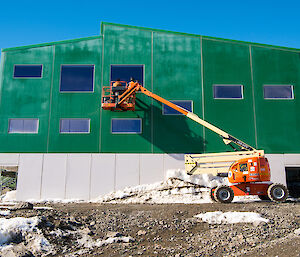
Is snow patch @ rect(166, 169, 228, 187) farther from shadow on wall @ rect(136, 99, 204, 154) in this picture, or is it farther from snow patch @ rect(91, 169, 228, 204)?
shadow on wall @ rect(136, 99, 204, 154)

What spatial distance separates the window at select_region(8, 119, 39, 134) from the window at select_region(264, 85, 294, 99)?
1952cm

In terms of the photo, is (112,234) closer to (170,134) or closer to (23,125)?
(170,134)

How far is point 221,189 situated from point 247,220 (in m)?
5.37

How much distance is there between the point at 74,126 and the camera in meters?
23.4

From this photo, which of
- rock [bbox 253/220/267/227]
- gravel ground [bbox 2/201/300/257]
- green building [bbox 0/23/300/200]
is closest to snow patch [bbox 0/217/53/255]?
gravel ground [bbox 2/201/300/257]

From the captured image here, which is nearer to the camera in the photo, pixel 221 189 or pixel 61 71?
pixel 221 189

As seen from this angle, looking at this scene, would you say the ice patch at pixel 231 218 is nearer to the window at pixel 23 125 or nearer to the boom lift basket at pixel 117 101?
the boom lift basket at pixel 117 101

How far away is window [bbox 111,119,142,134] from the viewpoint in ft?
76.6

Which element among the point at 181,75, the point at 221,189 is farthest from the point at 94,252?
the point at 181,75

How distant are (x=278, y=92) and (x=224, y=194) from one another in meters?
12.0

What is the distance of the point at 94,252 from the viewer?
9.43 metres

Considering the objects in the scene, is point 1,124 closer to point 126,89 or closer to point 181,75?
point 126,89

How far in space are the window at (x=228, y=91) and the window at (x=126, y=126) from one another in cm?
702

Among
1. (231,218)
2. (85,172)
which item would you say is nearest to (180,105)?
(85,172)
